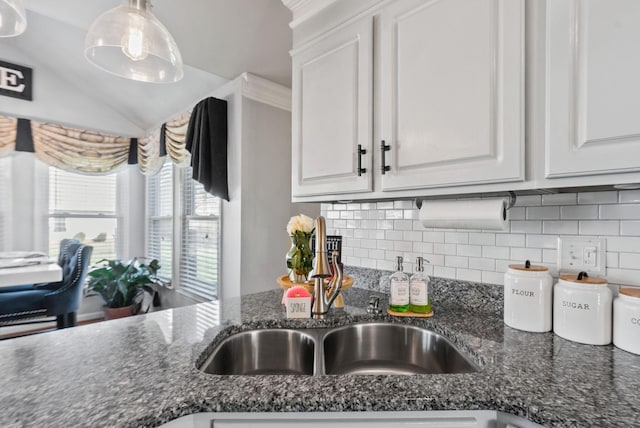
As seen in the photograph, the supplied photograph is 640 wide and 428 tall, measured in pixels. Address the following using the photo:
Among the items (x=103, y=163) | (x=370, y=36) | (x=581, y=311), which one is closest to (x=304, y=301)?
(x=581, y=311)

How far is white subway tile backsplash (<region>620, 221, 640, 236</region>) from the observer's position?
0.93 metres

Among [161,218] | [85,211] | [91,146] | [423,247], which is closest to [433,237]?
[423,247]

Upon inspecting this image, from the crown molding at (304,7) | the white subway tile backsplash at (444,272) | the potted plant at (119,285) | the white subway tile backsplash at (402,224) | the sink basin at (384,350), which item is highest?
the crown molding at (304,7)

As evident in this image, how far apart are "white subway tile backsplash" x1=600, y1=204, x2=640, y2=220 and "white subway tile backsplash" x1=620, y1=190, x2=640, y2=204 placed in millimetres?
13

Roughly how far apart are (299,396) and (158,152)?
372cm

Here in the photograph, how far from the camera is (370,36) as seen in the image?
3.90 ft

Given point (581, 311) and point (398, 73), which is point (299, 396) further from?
point (398, 73)

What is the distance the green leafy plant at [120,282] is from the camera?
3391mm

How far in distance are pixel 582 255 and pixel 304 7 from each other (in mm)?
1498

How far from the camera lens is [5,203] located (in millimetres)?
3314

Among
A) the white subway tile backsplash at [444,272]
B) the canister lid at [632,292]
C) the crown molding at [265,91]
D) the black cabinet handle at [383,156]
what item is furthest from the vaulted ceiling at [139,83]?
the canister lid at [632,292]

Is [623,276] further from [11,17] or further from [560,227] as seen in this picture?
[11,17]

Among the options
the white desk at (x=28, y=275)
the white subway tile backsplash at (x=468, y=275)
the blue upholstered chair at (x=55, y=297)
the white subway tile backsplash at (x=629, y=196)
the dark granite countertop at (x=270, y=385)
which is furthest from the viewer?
the blue upholstered chair at (x=55, y=297)

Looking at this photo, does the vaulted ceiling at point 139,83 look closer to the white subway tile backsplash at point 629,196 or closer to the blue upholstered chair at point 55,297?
the blue upholstered chair at point 55,297
